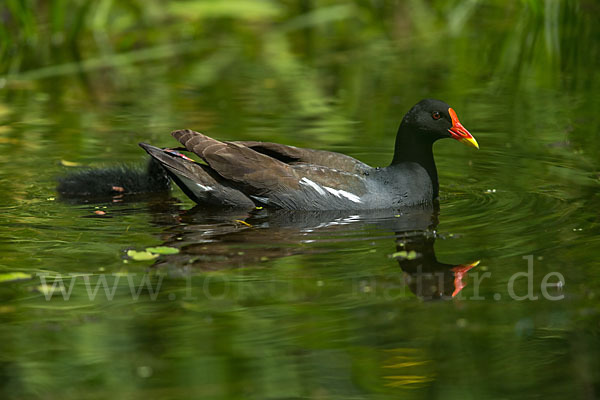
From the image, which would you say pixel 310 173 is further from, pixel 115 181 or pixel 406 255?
pixel 115 181

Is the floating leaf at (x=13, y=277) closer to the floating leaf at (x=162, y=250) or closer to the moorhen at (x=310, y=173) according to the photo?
the floating leaf at (x=162, y=250)

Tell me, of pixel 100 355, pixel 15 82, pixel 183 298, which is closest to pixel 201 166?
pixel 183 298

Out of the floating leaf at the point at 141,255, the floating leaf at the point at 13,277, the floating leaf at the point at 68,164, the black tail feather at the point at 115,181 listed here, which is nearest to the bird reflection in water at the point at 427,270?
the floating leaf at the point at 141,255

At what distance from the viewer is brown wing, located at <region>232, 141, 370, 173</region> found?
7.23 meters

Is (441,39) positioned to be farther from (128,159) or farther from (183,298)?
(183,298)

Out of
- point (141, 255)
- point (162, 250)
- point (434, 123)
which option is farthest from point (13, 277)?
point (434, 123)

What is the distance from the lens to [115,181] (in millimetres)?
7746

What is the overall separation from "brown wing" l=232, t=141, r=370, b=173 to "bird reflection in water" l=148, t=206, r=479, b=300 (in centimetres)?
43

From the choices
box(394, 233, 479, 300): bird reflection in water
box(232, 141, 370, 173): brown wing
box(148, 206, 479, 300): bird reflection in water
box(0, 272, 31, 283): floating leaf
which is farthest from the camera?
box(232, 141, 370, 173): brown wing

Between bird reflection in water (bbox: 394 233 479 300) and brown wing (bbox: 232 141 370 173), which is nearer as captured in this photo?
bird reflection in water (bbox: 394 233 479 300)

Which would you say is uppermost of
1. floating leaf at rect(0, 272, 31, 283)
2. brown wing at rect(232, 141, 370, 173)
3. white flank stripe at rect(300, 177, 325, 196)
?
brown wing at rect(232, 141, 370, 173)

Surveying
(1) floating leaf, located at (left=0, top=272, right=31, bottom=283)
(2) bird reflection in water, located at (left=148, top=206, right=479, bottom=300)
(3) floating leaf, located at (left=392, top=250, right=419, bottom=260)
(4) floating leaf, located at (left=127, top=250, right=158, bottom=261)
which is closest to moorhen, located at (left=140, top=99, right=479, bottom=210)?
(2) bird reflection in water, located at (left=148, top=206, right=479, bottom=300)

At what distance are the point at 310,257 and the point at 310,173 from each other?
140 cm

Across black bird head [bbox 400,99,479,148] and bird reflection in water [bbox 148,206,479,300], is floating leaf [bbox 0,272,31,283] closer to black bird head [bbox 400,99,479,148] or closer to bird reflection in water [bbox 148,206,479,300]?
bird reflection in water [bbox 148,206,479,300]
